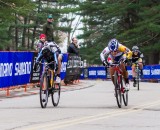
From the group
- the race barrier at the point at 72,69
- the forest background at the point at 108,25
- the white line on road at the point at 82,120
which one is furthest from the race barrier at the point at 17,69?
the forest background at the point at 108,25

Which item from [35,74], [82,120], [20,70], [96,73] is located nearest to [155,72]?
[96,73]

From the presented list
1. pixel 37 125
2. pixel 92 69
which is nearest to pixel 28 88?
pixel 37 125

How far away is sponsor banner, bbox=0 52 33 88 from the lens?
Result: 52.7 ft

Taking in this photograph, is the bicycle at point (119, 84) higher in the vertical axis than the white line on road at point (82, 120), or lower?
higher

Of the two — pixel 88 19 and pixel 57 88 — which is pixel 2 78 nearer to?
pixel 57 88

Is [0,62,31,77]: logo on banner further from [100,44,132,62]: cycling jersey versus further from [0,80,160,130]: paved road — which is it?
[100,44,132,62]: cycling jersey

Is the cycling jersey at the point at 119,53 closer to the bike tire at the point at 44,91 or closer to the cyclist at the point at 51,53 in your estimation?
the cyclist at the point at 51,53

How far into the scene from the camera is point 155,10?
4441cm

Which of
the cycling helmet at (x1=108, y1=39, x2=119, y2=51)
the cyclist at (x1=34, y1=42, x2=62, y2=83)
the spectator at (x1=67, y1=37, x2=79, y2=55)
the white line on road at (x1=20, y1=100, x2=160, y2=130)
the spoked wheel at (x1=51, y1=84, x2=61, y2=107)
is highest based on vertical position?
the spectator at (x1=67, y1=37, x2=79, y2=55)

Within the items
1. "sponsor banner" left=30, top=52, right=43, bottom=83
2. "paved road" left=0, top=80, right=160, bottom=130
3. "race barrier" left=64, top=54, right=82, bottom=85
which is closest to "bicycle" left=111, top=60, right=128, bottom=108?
"paved road" left=0, top=80, right=160, bottom=130

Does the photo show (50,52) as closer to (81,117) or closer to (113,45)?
(113,45)

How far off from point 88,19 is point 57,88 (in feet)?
150

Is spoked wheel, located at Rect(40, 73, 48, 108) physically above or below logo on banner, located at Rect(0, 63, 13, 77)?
below

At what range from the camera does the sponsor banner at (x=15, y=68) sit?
16.1 metres
